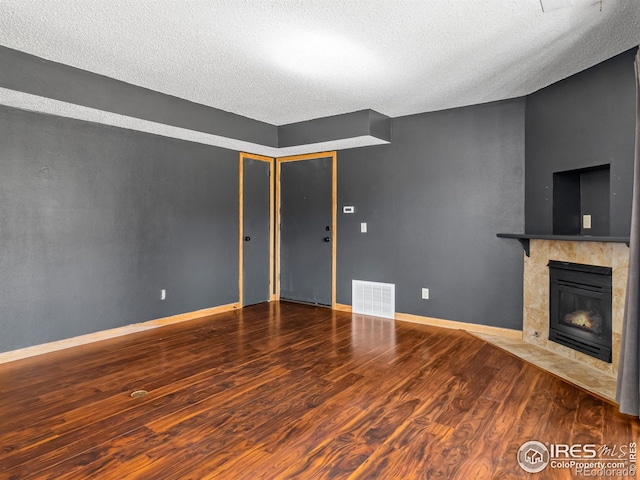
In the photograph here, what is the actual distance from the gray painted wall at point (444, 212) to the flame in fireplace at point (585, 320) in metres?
0.62

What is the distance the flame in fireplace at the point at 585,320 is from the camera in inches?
132

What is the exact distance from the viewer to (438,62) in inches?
131

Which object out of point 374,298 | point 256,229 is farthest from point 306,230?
point 374,298

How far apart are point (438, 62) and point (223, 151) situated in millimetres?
3109

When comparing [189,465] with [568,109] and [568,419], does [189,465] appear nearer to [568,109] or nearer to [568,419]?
[568,419]

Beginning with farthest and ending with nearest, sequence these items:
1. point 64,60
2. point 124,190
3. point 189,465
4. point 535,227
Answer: point 124,190 → point 535,227 → point 64,60 → point 189,465

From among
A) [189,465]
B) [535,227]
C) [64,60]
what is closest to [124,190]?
[64,60]

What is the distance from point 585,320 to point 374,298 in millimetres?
2404

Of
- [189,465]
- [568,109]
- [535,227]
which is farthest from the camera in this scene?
[535,227]

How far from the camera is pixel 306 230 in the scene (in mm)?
5965

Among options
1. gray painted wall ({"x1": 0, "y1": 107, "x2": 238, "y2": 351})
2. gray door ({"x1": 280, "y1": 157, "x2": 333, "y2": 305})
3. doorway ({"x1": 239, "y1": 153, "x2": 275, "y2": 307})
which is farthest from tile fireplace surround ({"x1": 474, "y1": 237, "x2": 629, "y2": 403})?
gray painted wall ({"x1": 0, "y1": 107, "x2": 238, "y2": 351})

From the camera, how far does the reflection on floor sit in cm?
293

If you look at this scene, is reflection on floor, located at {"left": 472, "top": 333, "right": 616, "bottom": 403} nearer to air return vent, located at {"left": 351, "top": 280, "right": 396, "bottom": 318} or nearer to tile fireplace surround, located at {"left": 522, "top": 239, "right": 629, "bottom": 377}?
tile fireplace surround, located at {"left": 522, "top": 239, "right": 629, "bottom": 377}

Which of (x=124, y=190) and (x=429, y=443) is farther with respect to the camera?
(x=124, y=190)
